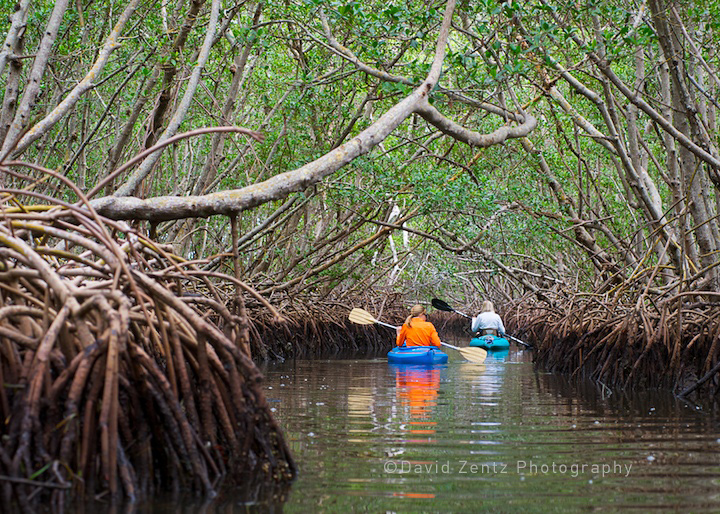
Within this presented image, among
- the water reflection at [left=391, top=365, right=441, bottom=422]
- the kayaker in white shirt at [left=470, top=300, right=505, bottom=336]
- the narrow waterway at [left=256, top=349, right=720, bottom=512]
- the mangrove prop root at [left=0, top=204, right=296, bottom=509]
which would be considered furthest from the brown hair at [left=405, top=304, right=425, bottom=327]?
the mangrove prop root at [left=0, top=204, right=296, bottom=509]

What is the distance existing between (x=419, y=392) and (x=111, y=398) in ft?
18.0

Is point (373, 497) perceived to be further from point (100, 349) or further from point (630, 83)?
point (630, 83)

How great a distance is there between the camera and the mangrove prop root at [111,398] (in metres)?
2.93

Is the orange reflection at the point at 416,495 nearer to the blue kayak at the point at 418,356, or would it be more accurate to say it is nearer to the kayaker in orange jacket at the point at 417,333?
the blue kayak at the point at 418,356

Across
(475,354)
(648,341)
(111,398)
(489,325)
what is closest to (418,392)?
(648,341)

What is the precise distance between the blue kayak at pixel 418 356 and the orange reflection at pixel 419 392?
238 millimetres

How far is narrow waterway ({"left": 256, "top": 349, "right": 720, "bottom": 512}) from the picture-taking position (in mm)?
3473

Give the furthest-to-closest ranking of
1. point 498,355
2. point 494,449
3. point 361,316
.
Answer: point 498,355
point 361,316
point 494,449

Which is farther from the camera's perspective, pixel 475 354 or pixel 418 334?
pixel 475 354

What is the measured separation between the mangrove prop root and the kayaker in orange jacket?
8876 mm

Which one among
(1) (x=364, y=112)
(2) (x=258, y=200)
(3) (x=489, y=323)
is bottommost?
(3) (x=489, y=323)

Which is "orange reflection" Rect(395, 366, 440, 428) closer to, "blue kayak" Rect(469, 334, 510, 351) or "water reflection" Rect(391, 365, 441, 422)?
"water reflection" Rect(391, 365, 441, 422)

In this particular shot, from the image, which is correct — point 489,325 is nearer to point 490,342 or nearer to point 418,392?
point 490,342

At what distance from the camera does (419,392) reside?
8.18 m
